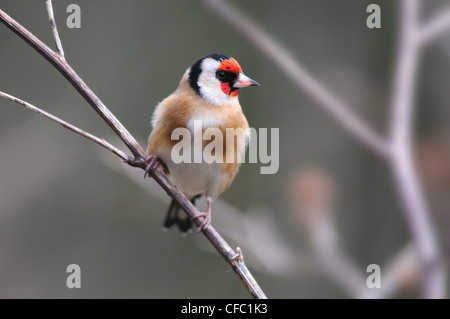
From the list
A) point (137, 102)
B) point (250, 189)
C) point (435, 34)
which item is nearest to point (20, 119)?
point (137, 102)

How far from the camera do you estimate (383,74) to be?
437cm

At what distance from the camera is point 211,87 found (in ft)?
8.56

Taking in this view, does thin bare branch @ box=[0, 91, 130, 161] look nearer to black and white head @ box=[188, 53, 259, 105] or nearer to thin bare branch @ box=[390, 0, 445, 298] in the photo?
→ black and white head @ box=[188, 53, 259, 105]

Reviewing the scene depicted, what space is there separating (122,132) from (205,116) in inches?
28.2

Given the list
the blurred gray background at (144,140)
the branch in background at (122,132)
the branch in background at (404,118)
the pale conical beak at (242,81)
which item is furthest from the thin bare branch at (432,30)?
the blurred gray background at (144,140)

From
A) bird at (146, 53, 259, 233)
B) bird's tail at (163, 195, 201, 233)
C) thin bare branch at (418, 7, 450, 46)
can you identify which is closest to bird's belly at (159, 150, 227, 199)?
bird at (146, 53, 259, 233)

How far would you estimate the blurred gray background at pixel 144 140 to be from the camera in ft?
15.0

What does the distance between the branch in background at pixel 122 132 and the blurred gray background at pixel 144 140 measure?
2.43 m

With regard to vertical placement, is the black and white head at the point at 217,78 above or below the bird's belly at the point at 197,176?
above

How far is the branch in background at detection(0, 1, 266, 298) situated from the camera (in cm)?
172

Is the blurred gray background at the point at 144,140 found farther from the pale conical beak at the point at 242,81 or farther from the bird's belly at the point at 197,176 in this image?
the pale conical beak at the point at 242,81

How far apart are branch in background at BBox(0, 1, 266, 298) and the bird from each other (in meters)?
0.50
